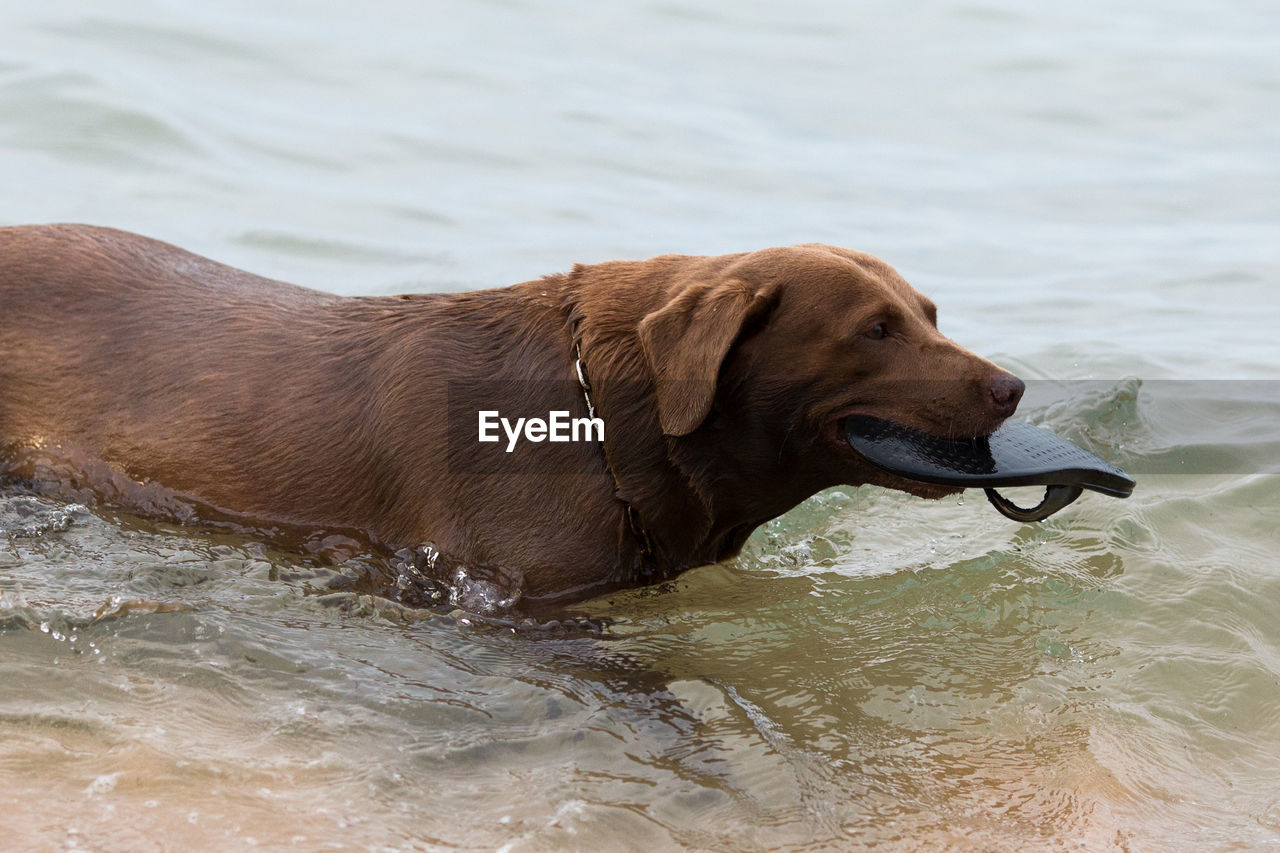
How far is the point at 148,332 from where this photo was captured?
197 inches

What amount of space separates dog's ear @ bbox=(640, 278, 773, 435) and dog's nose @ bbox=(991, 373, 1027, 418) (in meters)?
0.72

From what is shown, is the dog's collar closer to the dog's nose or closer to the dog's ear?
the dog's ear

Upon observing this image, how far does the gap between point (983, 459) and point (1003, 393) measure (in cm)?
29

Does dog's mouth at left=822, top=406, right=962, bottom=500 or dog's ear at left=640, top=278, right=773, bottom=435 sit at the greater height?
dog's ear at left=640, top=278, right=773, bottom=435

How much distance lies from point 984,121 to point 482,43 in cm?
517

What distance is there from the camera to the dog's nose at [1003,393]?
433 centimetres

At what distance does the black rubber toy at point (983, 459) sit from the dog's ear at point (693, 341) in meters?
0.49

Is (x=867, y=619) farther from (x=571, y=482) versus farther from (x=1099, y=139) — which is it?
(x=1099, y=139)

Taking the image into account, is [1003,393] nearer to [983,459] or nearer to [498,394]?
[983,459]

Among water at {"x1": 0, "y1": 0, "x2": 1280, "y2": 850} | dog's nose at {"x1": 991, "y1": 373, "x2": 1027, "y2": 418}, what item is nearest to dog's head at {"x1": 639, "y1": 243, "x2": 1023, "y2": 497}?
A: dog's nose at {"x1": 991, "y1": 373, "x2": 1027, "y2": 418}

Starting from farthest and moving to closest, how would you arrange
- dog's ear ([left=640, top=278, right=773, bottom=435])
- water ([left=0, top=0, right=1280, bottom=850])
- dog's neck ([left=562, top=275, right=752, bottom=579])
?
dog's neck ([left=562, top=275, right=752, bottom=579]), dog's ear ([left=640, top=278, right=773, bottom=435]), water ([left=0, top=0, right=1280, bottom=850])

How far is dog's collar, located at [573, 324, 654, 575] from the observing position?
4.61m

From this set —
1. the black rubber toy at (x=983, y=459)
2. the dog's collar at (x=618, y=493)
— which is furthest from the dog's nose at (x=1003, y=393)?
the dog's collar at (x=618, y=493)

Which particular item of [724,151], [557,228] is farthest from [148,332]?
[724,151]
